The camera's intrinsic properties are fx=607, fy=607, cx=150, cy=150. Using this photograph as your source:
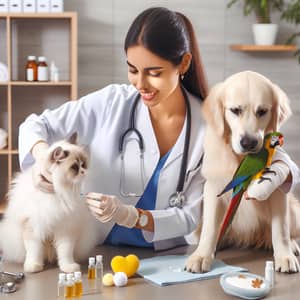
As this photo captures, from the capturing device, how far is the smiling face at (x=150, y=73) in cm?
158

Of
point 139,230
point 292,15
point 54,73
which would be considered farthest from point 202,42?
point 139,230

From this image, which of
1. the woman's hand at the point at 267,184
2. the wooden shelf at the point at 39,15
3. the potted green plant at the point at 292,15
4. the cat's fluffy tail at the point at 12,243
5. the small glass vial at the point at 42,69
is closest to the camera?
the woman's hand at the point at 267,184

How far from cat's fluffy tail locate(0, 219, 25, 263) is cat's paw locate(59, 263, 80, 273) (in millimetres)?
118

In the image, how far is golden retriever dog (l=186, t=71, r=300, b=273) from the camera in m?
1.42

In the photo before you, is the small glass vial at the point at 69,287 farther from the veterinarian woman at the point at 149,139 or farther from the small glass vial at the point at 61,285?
the veterinarian woman at the point at 149,139

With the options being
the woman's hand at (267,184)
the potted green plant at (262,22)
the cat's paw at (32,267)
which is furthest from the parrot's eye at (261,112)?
the potted green plant at (262,22)

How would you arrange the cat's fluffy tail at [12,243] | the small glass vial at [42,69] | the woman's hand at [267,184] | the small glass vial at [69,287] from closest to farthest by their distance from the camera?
the small glass vial at [69,287] → the woman's hand at [267,184] → the cat's fluffy tail at [12,243] → the small glass vial at [42,69]

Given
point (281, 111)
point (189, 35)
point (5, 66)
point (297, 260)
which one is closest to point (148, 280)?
point (297, 260)

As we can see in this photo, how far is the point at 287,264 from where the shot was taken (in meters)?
1.54

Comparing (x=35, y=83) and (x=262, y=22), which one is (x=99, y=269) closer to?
(x=35, y=83)

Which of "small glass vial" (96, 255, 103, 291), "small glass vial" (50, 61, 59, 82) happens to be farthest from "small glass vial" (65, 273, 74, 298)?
"small glass vial" (50, 61, 59, 82)

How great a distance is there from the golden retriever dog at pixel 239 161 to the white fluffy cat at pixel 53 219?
0.97ft

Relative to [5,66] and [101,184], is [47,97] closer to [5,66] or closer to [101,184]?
[5,66]

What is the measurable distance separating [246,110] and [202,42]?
3.10 meters
